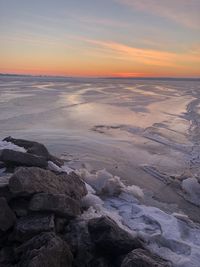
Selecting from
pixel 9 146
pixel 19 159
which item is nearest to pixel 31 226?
pixel 19 159

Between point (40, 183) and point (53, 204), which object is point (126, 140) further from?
point (53, 204)

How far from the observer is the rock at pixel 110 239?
5.88m

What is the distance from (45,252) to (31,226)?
33.6 inches

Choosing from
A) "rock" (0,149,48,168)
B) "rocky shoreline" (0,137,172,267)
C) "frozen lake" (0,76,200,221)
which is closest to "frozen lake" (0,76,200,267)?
"frozen lake" (0,76,200,221)

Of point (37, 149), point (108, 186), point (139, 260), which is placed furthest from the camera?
point (37, 149)

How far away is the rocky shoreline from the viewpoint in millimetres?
5270

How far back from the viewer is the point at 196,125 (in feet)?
63.5

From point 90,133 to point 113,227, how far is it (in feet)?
33.0

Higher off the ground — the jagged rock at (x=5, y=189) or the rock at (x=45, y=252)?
the jagged rock at (x=5, y=189)

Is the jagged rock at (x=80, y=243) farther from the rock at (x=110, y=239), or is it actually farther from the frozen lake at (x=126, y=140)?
the frozen lake at (x=126, y=140)

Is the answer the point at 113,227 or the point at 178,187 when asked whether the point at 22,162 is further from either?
the point at 178,187

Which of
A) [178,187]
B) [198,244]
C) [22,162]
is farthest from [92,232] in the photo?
[178,187]

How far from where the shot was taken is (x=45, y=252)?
200 inches

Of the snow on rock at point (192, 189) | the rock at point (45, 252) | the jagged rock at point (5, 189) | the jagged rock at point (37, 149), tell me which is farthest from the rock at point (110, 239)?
the jagged rock at point (37, 149)
